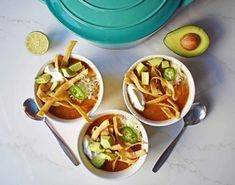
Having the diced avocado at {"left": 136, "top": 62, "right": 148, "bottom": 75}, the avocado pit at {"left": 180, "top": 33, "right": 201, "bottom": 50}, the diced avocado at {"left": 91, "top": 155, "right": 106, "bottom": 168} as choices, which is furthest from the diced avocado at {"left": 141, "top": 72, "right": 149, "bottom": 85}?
the diced avocado at {"left": 91, "top": 155, "right": 106, "bottom": 168}

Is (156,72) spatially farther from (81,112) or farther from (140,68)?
(81,112)

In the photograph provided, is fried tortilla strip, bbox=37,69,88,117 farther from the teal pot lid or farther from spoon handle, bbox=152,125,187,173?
spoon handle, bbox=152,125,187,173

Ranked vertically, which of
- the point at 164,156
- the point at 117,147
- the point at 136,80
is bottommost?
the point at 164,156

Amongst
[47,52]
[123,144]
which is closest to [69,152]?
[123,144]

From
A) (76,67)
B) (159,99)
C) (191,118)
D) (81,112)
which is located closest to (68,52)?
(76,67)

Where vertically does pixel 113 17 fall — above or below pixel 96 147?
above

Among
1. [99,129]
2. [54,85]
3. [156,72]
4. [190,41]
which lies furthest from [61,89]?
[190,41]

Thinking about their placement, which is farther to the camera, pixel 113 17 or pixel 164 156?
pixel 164 156

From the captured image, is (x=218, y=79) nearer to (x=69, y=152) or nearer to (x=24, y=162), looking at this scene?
(x=69, y=152)
